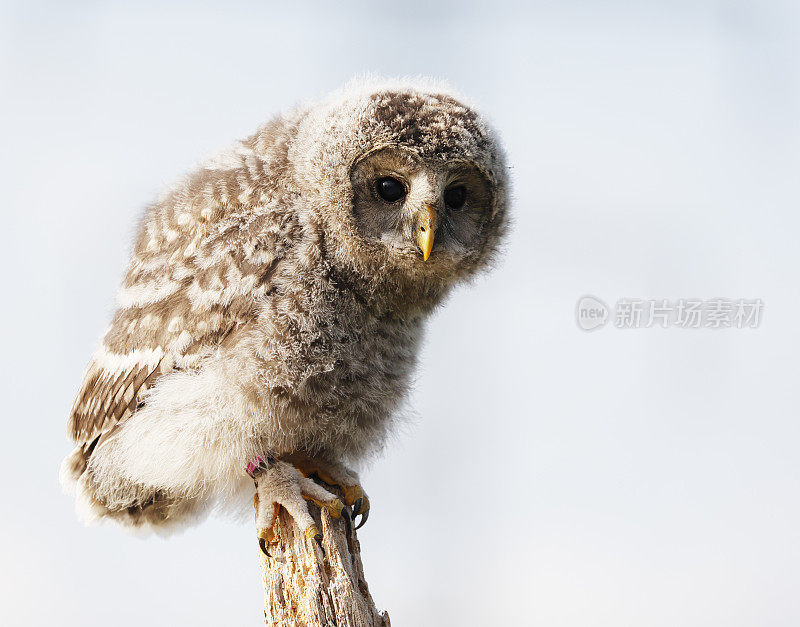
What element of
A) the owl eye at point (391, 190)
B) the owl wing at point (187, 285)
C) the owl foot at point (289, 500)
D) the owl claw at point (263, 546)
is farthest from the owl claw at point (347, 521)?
the owl eye at point (391, 190)

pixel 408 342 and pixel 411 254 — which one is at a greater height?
pixel 411 254

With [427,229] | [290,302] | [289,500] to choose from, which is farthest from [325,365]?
[427,229]

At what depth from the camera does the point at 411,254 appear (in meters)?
2.41

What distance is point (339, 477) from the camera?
8.30ft

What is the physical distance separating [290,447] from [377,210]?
792 mm

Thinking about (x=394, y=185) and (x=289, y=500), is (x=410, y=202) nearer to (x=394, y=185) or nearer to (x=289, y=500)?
(x=394, y=185)

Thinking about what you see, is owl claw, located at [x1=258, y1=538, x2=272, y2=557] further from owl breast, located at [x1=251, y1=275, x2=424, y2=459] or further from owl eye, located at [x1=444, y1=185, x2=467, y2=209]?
owl eye, located at [x1=444, y1=185, x2=467, y2=209]

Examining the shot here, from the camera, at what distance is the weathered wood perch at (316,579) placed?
2010 mm

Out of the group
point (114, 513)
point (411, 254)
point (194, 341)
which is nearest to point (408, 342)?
point (411, 254)

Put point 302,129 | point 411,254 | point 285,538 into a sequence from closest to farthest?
point 285,538 → point 411,254 → point 302,129

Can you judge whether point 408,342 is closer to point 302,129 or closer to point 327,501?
point 327,501

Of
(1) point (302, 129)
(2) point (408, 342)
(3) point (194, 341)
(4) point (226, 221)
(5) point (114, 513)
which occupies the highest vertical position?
(1) point (302, 129)

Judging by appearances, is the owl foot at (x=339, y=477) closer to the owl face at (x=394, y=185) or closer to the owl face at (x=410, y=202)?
the owl face at (x=394, y=185)

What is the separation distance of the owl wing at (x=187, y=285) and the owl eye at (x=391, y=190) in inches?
11.7
